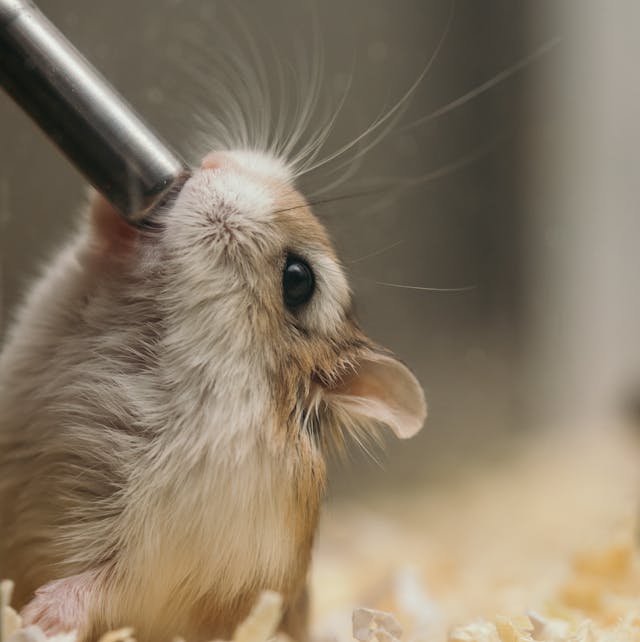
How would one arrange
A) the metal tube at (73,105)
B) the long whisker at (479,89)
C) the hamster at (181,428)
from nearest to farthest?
the metal tube at (73,105), the hamster at (181,428), the long whisker at (479,89)

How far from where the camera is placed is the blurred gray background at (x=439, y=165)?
1.87 metres

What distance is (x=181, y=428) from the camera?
1.53m

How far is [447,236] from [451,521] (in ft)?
4.46

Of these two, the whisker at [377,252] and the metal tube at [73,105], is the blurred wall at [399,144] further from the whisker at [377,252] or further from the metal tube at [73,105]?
the metal tube at [73,105]

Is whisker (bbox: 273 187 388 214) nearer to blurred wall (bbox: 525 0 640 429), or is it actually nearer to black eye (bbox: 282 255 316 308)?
black eye (bbox: 282 255 316 308)

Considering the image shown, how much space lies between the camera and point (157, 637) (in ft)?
5.09

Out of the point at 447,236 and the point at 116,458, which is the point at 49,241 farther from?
the point at 447,236

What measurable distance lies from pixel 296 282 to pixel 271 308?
8 centimetres

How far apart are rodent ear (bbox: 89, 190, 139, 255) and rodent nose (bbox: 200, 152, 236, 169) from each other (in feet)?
0.61

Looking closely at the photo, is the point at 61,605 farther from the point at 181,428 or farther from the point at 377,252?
the point at 377,252

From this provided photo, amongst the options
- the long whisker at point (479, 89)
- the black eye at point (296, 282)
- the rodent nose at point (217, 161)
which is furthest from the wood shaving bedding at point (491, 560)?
the long whisker at point (479, 89)

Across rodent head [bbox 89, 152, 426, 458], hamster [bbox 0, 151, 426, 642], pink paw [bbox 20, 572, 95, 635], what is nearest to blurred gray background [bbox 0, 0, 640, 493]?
rodent head [bbox 89, 152, 426, 458]

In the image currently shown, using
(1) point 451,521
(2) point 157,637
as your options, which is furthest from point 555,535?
(2) point 157,637

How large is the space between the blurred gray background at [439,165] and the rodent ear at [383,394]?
13cm
